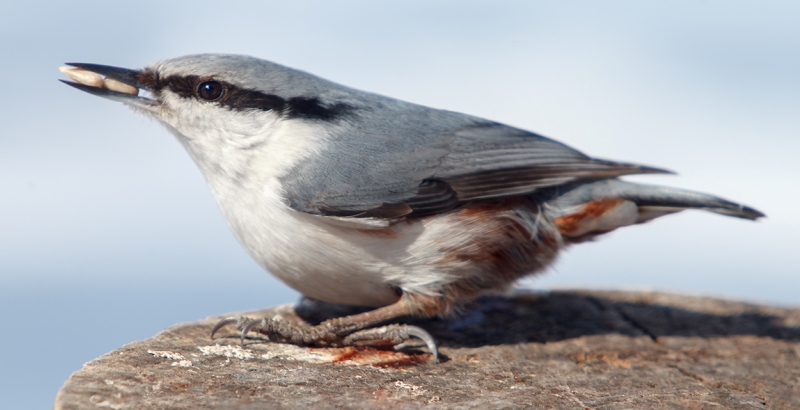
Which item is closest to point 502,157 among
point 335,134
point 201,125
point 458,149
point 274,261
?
point 458,149

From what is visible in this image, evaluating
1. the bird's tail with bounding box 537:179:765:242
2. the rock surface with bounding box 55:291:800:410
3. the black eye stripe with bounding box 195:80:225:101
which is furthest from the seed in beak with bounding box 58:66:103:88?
the bird's tail with bounding box 537:179:765:242

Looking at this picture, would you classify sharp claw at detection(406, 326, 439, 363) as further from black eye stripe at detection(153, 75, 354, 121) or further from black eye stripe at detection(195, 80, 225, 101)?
black eye stripe at detection(195, 80, 225, 101)

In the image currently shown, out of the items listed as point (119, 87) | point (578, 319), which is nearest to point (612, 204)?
point (578, 319)

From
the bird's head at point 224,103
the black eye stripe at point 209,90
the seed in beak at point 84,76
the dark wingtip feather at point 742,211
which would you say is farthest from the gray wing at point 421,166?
the seed in beak at point 84,76

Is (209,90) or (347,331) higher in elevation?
(209,90)

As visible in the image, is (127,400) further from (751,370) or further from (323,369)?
(751,370)

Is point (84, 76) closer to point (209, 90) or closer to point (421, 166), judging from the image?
point (209, 90)

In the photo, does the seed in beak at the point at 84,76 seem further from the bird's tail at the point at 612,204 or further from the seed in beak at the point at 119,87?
the bird's tail at the point at 612,204
